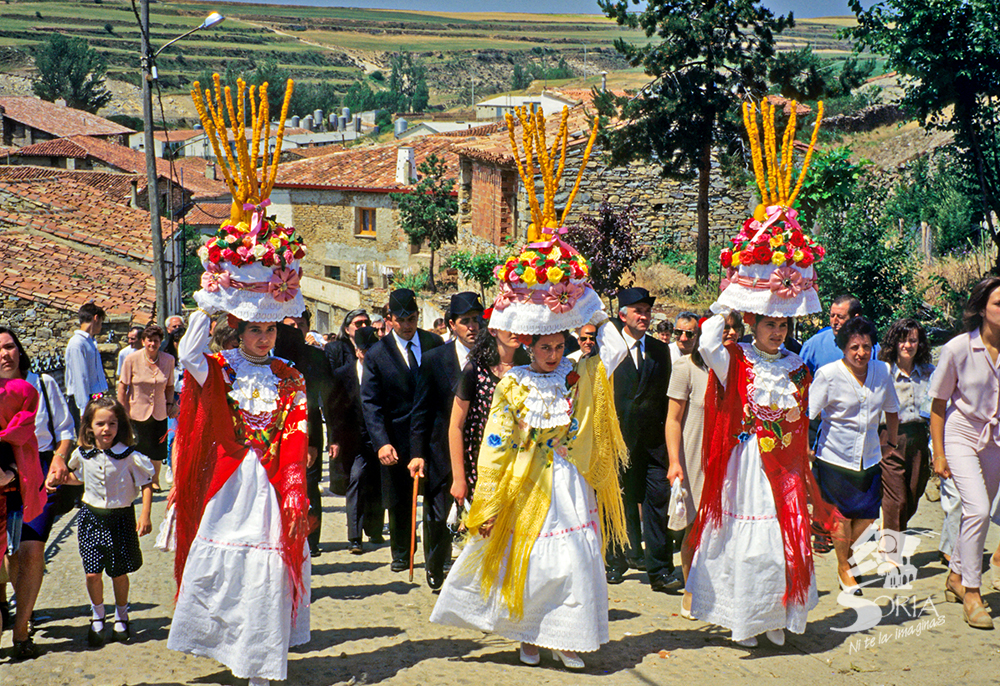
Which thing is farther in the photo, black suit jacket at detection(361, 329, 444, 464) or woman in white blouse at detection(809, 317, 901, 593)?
black suit jacket at detection(361, 329, 444, 464)

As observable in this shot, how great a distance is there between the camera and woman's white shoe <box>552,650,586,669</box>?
519 cm

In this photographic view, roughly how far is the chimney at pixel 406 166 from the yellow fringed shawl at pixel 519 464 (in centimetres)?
3600

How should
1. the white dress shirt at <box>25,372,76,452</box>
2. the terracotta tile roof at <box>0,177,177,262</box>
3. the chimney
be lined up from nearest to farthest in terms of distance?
the white dress shirt at <box>25,372,76,452</box> < the terracotta tile roof at <box>0,177,177,262</box> < the chimney

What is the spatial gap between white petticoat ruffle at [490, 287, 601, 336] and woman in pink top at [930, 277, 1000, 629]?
7.95 feet

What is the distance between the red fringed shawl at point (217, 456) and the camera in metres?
5.08

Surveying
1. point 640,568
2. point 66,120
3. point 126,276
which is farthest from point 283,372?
point 66,120

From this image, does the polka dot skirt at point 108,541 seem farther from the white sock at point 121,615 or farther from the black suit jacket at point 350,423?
the black suit jacket at point 350,423

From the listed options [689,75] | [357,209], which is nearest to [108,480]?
[689,75]

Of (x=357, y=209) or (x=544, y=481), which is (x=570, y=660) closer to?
A: (x=544, y=481)

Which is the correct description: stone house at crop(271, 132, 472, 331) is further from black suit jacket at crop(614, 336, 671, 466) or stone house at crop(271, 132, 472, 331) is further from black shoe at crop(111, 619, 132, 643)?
black shoe at crop(111, 619, 132, 643)

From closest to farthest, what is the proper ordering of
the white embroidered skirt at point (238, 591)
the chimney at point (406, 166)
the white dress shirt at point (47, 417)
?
the white embroidered skirt at point (238, 591), the white dress shirt at point (47, 417), the chimney at point (406, 166)

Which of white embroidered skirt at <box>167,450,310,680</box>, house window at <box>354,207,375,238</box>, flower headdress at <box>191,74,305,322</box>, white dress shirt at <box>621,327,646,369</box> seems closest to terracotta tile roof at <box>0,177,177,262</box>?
house window at <box>354,207,375,238</box>

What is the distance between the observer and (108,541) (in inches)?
225

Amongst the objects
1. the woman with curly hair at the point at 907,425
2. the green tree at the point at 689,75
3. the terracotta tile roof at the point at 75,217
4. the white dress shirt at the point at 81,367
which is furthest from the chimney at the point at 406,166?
the woman with curly hair at the point at 907,425
